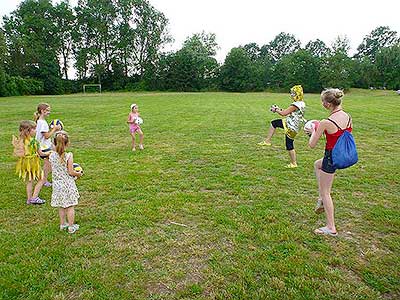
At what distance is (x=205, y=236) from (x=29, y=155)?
3072mm

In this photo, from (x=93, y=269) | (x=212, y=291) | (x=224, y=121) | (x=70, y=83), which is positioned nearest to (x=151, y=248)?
(x=93, y=269)

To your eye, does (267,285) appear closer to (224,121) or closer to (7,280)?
(7,280)

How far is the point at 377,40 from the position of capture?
80.7 metres

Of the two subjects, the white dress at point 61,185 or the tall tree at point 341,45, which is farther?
the tall tree at point 341,45

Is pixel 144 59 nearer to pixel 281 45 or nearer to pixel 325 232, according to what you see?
pixel 281 45

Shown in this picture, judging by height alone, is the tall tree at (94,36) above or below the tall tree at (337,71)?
above

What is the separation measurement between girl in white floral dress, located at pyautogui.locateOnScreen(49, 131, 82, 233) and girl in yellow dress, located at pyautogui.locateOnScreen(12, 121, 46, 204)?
3.95ft

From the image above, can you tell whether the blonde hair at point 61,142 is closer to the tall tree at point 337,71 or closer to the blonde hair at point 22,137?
the blonde hair at point 22,137

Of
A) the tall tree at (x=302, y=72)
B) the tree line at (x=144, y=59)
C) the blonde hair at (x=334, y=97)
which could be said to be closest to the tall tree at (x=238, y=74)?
the tree line at (x=144, y=59)

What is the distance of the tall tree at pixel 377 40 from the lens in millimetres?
79812

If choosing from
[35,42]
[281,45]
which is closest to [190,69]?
[35,42]

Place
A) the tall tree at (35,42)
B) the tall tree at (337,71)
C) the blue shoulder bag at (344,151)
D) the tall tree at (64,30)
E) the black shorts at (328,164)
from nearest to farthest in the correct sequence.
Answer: the blue shoulder bag at (344,151) → the black shorts at (328,164) → the tall tree at (35,42) → the tall tree at (337,71) → the tall tree at (64,30)

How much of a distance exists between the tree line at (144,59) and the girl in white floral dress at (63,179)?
54311 millimetres

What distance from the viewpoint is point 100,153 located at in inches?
331
